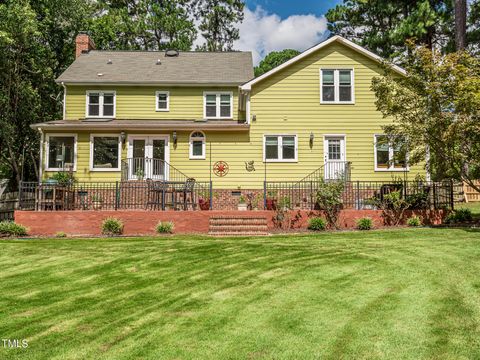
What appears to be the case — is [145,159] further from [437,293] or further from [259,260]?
[437,293]

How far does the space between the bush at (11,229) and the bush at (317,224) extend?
33.5 ft

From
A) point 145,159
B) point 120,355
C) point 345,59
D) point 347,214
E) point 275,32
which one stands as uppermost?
point 275,32

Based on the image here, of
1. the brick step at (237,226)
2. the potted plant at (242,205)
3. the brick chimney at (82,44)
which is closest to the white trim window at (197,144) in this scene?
the potted plant at (242,205)

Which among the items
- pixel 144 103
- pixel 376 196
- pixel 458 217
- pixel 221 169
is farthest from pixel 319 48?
pixel 458 217

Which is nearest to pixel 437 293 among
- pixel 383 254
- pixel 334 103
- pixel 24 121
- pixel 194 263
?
pixel 383 254

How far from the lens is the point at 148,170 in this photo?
62.7ft

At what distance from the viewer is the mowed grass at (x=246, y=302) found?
4.57 m

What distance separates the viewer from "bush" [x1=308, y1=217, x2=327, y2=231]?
14.5 meters

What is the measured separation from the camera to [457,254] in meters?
9.00

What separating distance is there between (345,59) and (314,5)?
16057 mm

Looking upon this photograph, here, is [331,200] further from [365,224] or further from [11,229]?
[11,229]

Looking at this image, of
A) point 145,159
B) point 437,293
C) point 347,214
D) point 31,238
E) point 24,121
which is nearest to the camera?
point 437,293

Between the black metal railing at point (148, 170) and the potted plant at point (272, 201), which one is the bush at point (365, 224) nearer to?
the potted plant at point (272, 201)

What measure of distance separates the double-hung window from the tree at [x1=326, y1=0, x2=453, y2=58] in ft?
52.9
